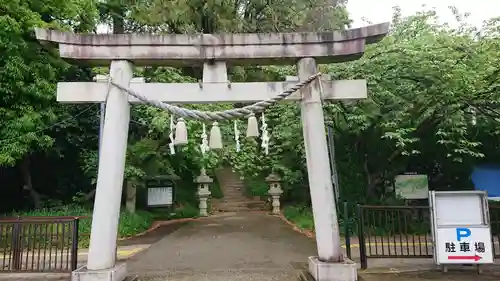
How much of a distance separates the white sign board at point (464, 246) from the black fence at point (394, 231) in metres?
0.58

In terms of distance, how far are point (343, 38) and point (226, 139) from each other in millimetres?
8967

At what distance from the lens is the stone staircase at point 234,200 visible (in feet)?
72.9

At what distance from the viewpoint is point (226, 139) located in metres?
15.2

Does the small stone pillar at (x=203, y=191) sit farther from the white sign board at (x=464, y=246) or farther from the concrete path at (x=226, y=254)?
the white sign board at (x=464, y=246)

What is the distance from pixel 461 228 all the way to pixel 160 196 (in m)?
13.1

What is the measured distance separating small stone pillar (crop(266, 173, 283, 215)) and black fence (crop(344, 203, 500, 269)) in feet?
27.0

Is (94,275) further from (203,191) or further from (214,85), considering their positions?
(203,191)

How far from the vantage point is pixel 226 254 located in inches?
382

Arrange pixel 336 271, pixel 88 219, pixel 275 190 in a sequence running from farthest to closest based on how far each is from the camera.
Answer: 1. pixel 275 190
2. pixel 88 219
3. pixel 336 271

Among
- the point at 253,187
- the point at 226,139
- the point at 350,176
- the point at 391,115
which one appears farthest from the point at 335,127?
the point at 253,187

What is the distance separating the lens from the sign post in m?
6.88

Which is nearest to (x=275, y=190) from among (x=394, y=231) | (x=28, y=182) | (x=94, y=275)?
(x=28, y=182)

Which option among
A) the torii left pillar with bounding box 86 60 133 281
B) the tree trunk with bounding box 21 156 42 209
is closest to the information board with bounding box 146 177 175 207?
the tree trunk with bounding box 21 156 42 209

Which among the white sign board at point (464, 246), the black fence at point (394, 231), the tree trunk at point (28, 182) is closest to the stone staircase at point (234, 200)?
the tree trunk at point (28, 182)
